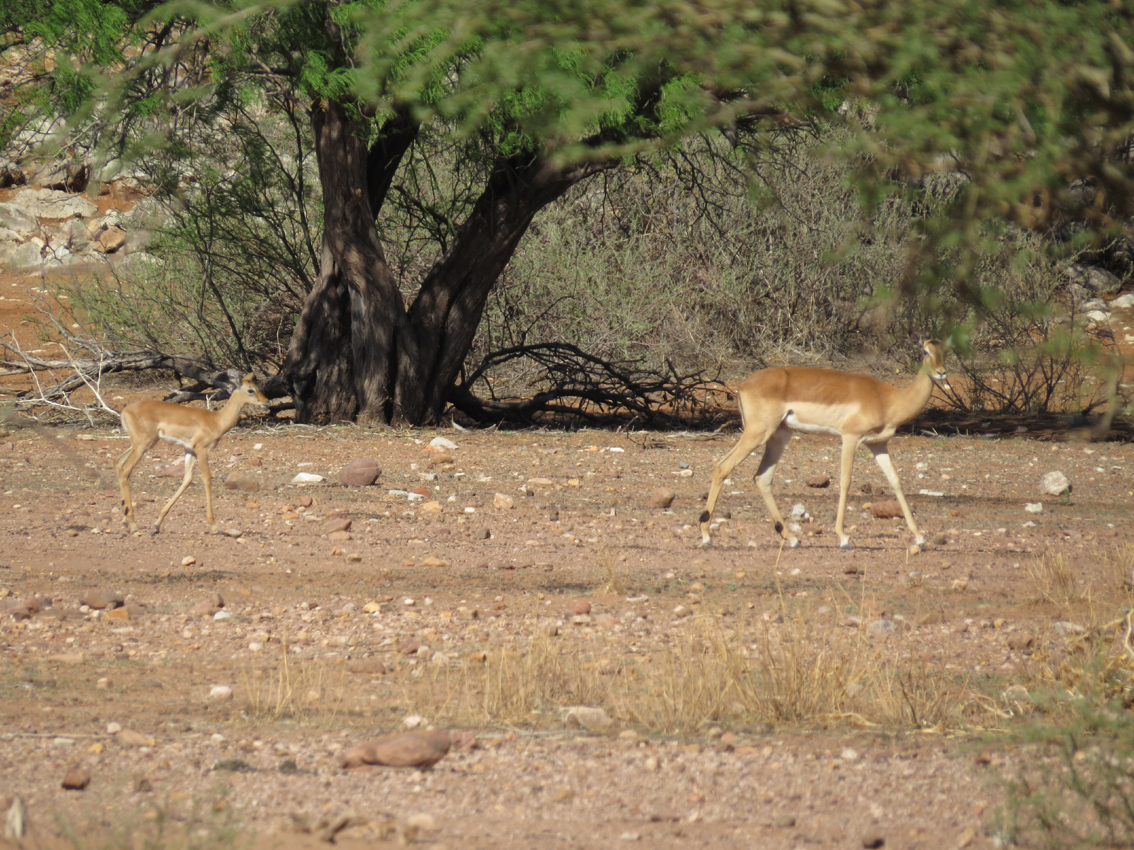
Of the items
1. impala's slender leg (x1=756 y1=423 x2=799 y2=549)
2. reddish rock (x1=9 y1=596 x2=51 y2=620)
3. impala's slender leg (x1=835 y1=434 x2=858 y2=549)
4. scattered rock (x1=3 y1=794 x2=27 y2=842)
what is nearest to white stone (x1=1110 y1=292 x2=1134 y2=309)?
impala's slender leg (x1=756 y1=423 x2=799 y2=549)

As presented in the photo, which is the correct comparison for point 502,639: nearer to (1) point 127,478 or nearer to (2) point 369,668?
(2) point 369,668

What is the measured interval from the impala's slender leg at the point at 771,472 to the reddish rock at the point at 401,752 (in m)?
4.67

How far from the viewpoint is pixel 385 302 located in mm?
13539

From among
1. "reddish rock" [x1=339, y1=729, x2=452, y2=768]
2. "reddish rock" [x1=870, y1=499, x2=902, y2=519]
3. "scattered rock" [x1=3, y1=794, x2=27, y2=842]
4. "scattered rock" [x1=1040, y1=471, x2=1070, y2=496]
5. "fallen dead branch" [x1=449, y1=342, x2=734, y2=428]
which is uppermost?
"scattered rock" [x1=3, y1=794, x2=27, y2=842]

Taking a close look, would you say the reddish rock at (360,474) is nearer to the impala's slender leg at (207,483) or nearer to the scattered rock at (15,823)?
the impala's slender leg at (207,483)

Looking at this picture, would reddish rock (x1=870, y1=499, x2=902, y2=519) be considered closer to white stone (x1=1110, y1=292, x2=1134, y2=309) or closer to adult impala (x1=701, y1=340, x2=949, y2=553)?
adult impala (x1=701, y1=340, x2=949, y2=553)

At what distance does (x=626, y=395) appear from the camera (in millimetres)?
15406

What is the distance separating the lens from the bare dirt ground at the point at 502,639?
4.17 metres

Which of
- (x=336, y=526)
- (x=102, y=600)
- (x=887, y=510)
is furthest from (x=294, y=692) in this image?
(x=887, y=510)

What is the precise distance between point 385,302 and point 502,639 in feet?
25.1

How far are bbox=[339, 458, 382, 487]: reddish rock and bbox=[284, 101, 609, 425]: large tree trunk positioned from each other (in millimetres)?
2842

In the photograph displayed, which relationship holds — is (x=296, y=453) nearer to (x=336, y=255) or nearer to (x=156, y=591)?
(x=336, y=255)

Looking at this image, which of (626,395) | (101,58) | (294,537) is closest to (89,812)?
(294,537)

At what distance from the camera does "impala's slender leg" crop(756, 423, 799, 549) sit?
8.99 metres
